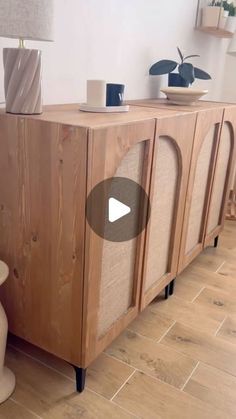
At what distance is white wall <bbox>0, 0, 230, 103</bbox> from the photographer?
1530mm

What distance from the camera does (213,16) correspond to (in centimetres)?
243

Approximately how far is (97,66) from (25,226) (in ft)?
3.04

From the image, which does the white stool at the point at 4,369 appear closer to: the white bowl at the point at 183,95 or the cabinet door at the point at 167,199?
the cabinet door at the point at 167,199

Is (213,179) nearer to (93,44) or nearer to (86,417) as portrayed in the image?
(93,44)

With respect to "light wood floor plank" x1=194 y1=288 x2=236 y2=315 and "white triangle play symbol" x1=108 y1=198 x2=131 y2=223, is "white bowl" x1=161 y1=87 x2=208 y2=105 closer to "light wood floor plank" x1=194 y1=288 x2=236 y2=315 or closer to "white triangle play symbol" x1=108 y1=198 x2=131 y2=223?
"white triangle play symbol" x1=108 y1=198 x2=131 y2=223

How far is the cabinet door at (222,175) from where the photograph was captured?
2034 millimetres

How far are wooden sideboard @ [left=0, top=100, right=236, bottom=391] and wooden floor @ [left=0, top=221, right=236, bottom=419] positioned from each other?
104mm

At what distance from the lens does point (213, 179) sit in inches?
80.3

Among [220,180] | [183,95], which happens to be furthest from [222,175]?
[183,95]

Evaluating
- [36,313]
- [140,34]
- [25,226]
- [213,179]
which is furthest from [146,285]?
[140,34]
